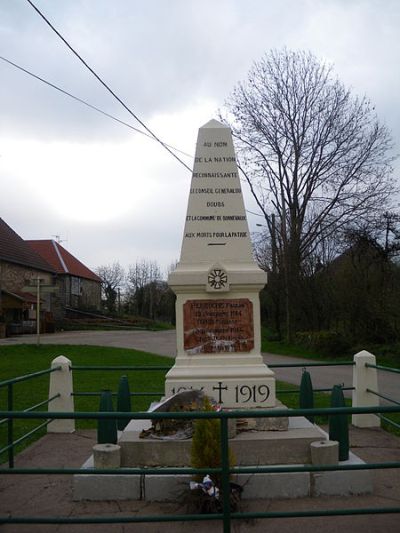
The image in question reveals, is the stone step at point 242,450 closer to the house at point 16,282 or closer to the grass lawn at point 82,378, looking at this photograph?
the grass lawn at point 82,378

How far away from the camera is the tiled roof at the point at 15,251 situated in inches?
1607

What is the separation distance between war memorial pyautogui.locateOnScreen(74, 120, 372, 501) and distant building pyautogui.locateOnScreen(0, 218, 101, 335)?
24733 millimetres

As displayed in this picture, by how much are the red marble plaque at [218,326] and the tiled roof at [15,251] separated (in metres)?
35.7

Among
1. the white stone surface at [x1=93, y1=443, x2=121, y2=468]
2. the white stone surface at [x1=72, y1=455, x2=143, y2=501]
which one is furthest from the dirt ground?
the white stone surface at [x1=93, y1=443, x2=121, y2=468]

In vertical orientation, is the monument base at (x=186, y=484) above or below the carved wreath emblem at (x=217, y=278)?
below

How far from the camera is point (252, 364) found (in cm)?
643

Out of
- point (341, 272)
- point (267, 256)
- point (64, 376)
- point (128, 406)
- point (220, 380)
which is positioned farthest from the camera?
point (267, 256)

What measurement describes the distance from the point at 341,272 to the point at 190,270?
16346 millimetres

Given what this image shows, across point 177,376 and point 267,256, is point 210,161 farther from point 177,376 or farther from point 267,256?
point 267,256

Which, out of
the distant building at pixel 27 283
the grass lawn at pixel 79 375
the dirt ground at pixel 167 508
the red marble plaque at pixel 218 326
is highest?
the distant building at pixel 27 283

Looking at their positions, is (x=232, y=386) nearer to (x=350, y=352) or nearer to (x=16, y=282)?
(x=350, y=352)

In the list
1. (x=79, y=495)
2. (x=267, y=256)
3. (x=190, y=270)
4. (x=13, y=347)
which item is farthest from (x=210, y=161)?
(x=267, y=256)

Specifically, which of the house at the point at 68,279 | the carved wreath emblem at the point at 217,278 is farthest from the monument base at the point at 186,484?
the house at the point at 68,279

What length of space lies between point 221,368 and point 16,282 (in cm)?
3784
